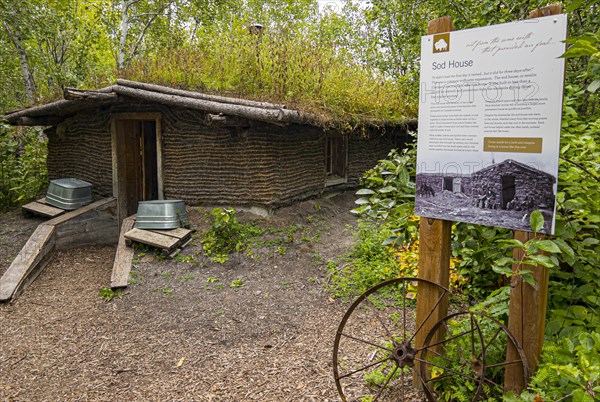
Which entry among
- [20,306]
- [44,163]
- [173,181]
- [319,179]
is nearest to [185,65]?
[173,181]

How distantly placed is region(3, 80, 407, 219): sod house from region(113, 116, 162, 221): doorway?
2cm

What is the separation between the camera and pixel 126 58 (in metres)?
15.4

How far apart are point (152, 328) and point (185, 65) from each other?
4956mm

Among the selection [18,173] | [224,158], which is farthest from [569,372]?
[18,173]

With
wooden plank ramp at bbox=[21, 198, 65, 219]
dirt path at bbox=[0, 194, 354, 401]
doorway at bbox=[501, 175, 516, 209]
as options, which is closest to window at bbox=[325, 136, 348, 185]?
dirt path at bbox=[0, 194, 354, 401]

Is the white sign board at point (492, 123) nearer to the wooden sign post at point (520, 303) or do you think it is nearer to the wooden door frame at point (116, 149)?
the wooden sign post at point (520, 303)

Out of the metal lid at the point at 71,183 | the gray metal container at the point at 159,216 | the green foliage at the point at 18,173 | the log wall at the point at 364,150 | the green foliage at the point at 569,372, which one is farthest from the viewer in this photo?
the green foliage at the point at 18,173

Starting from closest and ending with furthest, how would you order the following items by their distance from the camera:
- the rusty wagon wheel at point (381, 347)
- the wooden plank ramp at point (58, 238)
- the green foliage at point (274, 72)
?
1. the rusty wagon wheel at point (381, 347)
2. the wooden plank ramp at point (58, 238)
3. the green foliage at point (274, 72)

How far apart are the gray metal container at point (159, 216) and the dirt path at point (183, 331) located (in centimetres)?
55

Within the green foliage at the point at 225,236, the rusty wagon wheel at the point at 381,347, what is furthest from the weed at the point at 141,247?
the rusty wagon wheel at the point at 381,347

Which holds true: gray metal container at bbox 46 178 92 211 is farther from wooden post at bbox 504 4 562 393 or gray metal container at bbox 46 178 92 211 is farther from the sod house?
wooden post at bbox 504 4 562 393

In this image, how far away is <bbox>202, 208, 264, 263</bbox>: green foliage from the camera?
6254 millimetres

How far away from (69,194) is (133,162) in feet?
4.44

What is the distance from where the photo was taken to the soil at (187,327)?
11.9 ft
